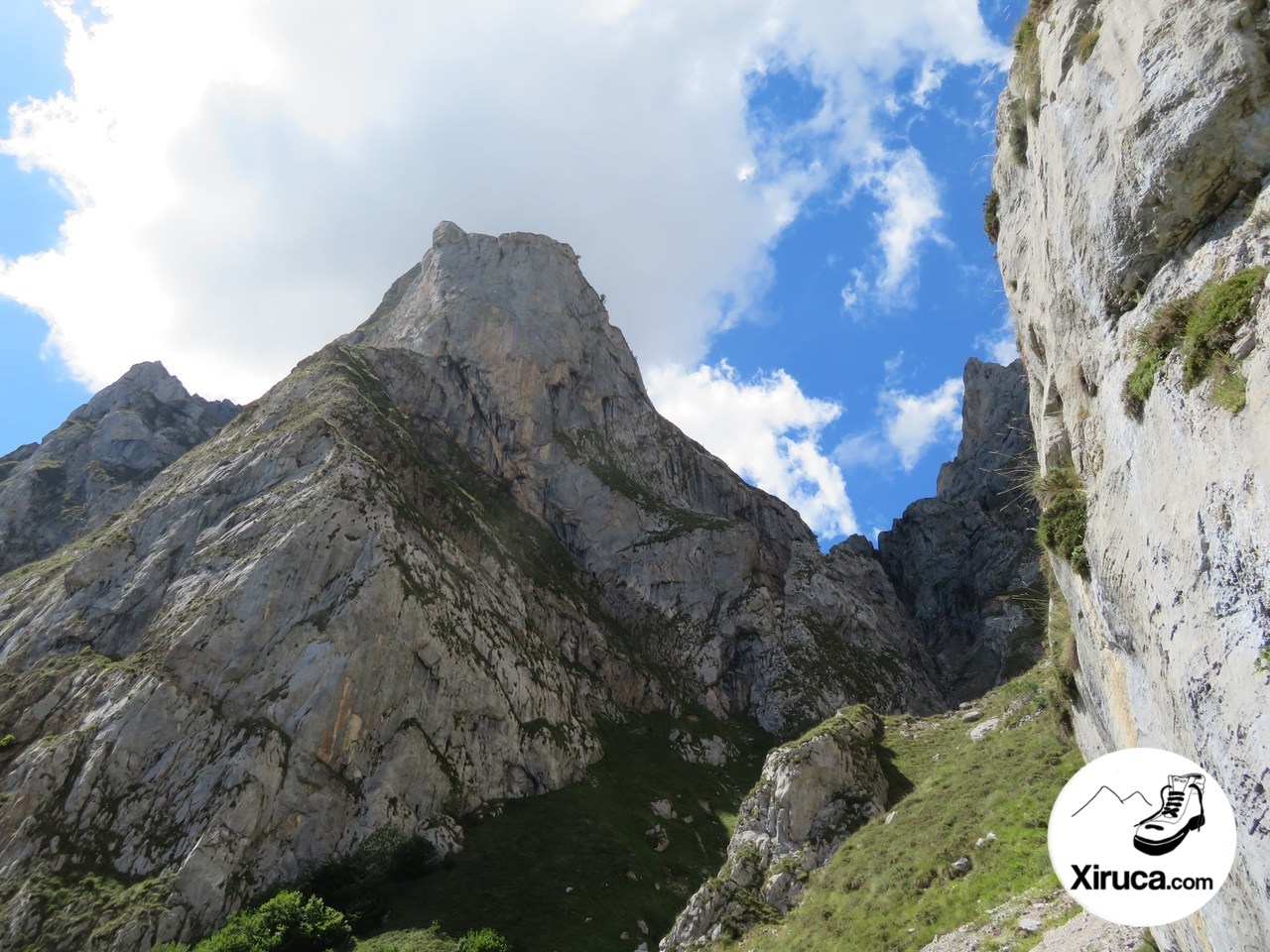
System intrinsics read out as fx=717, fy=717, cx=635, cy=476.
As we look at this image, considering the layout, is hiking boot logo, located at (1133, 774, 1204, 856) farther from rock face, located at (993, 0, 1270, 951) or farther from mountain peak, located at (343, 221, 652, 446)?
mountain peak, located at (343, 221, 652, 446)

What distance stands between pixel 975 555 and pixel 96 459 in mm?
183969

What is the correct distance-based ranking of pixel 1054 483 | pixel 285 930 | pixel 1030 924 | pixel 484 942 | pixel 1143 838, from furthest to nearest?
pixel 285 930 < pixel 484 942 < pixel 1030 924 < pixel 1054 483 < pixel 1143 838

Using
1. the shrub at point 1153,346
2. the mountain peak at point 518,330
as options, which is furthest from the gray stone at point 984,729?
the mountain peak at point 518,330

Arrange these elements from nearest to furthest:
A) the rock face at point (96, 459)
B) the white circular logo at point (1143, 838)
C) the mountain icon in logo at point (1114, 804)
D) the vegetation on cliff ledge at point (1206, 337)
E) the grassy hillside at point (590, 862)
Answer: the white circular logo at point (1143, 838), the vegetation on cliff ledge at point (1206, 337), the mountain icon in logo at point (1114, 804), the grassy hillside at point (590, 862), the rock face at point (96, 459)

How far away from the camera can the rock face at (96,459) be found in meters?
131

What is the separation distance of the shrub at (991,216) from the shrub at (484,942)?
167 ft

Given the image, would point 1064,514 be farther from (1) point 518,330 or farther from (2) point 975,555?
(2) point 975,555

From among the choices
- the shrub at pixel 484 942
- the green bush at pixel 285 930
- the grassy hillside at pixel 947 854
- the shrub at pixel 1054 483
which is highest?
the shrub at pixel 1054 483

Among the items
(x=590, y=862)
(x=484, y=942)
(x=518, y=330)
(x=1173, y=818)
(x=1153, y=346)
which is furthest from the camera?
(x=518, y=330)

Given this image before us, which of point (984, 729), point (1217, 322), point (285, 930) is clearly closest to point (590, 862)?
point (285, 930)

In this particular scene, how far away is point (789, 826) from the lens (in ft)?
143

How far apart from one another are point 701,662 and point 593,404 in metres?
57.4

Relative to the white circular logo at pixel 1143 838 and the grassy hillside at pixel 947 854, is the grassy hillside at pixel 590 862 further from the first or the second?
the white circular logo at pixel 1143 838

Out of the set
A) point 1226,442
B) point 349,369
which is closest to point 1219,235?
point 1226,442
